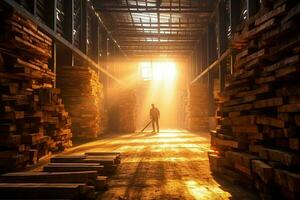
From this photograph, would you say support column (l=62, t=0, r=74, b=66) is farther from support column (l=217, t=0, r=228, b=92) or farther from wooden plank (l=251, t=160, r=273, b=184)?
wooden plank (l=251, t=160, r=273, b=184)

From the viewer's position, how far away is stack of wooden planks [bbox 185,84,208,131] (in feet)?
70.5

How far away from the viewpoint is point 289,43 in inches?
157

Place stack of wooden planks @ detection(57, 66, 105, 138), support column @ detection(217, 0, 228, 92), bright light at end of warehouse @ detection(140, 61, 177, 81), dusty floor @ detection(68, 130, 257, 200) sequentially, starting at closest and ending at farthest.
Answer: dusty floor @ detection(68, 130, 257, 200) → stack of wooden planks @ detection(57, 66, 105, 138) → support column @ detection(217, 0, 228, 92) → bright light at end of warehouse @ detection(140, 61, 177, 81)

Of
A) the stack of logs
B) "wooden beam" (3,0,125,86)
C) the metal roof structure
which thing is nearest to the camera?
the stack of logs

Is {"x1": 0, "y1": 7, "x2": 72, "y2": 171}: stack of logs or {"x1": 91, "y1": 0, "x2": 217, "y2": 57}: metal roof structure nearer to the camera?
{"x1": 0, "y1": 7, "x2": 72, "y2": 171}: stack of logs

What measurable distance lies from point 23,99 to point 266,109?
496cm

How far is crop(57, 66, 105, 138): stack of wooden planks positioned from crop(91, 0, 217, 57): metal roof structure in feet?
18.8

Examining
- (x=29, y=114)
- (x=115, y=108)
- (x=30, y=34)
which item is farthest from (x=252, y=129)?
(x=115, y=108)

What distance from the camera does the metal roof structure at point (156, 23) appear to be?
17609mm

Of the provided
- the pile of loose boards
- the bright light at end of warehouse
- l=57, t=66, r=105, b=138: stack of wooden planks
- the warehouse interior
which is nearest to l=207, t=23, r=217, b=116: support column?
the warehouse interior

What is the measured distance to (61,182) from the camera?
4371 millimetres

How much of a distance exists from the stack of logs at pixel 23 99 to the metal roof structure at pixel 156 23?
9.58 metres

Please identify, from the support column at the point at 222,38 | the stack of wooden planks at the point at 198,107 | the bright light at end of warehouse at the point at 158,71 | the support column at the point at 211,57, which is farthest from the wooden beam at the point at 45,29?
the bright light at end of warehouse at the point at 158,71

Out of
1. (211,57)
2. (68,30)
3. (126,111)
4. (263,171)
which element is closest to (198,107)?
(211,57)
